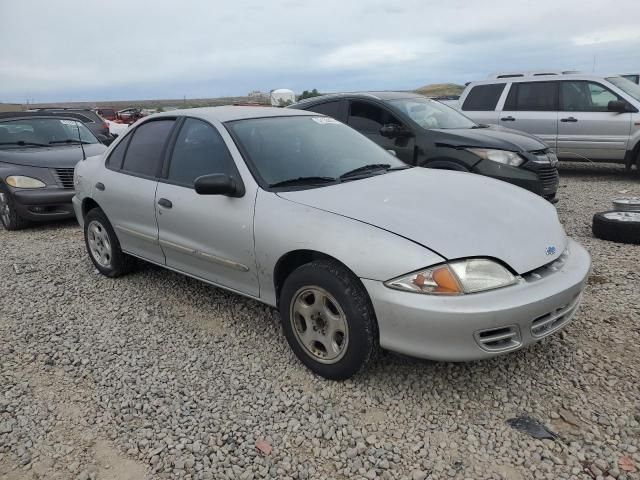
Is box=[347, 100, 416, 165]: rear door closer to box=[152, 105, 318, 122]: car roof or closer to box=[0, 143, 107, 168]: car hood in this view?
box=[152, 105, 318, 122]: car roof

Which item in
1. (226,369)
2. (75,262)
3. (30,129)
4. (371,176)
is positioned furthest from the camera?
→ (30,129)

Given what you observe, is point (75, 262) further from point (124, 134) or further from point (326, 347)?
point (326, 347)

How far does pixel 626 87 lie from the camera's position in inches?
360

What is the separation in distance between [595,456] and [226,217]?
2.44 meters

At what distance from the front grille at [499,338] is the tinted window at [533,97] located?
8.09 metres

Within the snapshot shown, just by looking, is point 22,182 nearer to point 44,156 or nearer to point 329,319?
point 44,156

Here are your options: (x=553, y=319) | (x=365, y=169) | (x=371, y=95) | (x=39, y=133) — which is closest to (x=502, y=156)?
(x=371, y=95)

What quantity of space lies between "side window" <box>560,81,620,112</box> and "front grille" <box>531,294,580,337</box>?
7446 millimetres

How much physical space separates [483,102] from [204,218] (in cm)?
802

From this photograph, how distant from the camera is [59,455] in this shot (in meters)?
2.63

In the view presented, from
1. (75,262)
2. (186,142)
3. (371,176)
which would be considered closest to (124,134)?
(186,142)

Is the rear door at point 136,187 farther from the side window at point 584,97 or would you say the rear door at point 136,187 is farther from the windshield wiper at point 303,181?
the side window at point 584,97

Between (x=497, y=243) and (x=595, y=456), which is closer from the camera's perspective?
(x=595, y=456)

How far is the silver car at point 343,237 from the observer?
2664 millimetres
